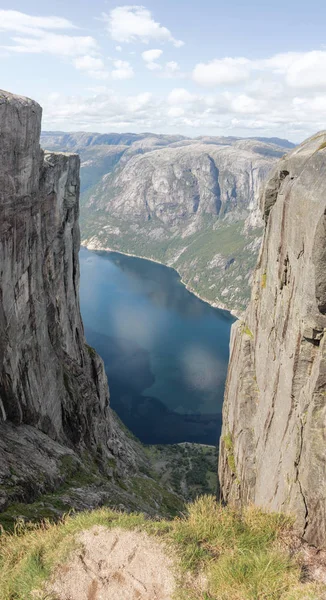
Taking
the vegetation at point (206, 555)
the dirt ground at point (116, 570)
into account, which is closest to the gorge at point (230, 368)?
the vegetation at point (206, 555)

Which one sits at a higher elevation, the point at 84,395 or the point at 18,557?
the point at 18,557

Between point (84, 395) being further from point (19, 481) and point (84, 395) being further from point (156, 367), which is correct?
point (156, 367)

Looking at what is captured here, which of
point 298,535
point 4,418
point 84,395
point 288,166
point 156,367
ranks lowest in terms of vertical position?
point 156,367

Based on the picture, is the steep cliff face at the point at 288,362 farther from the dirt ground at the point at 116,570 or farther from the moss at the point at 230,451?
the dirt ground at the point at 116,570

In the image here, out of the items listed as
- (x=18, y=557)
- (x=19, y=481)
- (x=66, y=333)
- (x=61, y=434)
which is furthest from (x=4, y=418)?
Result: (x=66, y=333)

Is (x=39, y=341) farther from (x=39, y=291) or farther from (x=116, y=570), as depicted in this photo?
(x=116, y=570)
